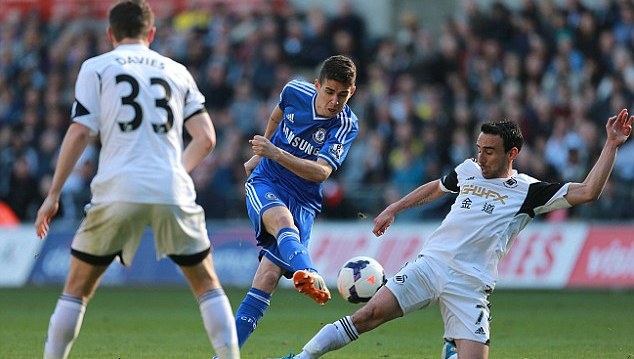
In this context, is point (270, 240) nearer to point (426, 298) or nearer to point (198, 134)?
point (426, 298)

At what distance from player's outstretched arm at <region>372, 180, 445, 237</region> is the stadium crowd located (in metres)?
10.2

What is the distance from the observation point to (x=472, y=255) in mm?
8000

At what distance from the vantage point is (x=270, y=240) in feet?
29.0

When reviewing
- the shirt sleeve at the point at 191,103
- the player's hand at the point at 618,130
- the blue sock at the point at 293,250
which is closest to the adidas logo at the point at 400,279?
the blue sock at the point at 293,250

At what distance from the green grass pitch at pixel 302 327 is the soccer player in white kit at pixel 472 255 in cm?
175

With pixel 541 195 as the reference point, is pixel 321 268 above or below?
below

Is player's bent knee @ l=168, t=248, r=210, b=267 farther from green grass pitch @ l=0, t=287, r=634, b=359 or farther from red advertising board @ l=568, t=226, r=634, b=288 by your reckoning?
red advertising board @ l=568, t=226, r=634, b=288

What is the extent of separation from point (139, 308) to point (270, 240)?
640 cm

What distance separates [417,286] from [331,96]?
1703 mm

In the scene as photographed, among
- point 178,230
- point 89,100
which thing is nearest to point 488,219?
point 178,230

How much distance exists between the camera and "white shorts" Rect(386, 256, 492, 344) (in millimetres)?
7777

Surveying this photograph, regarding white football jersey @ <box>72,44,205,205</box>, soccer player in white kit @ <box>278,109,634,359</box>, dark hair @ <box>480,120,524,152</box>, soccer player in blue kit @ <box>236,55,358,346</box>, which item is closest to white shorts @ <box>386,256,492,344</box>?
soccer player in white kit @ <box>278,109,634,359</box>

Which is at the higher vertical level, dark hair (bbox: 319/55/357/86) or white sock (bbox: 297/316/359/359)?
dark hair (bbox: 319/55/357/86)

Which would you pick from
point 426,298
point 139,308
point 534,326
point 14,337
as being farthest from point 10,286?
point 426,298
